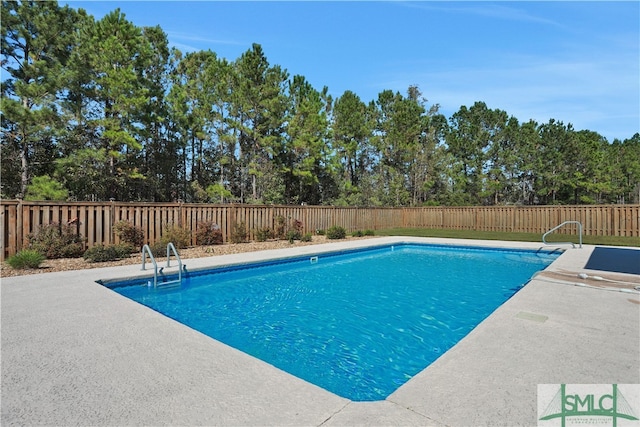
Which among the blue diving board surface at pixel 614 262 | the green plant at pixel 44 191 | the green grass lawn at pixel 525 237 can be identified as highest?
the green plant at pixel 44 191

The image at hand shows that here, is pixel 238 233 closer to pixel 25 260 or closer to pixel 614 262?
pixel 25 260

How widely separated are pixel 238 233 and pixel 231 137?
970 cm

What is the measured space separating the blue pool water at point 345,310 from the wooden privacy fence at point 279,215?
3.79 metres

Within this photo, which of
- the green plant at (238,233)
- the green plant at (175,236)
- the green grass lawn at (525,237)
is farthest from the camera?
the green grass lawn at (525,237)

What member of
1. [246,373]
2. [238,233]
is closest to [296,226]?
[238,233]

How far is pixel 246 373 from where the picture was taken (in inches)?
105

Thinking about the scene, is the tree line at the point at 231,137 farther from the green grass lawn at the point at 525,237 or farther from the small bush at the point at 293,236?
the small bush at the point at 293,236

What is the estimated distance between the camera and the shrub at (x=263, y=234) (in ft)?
43.6

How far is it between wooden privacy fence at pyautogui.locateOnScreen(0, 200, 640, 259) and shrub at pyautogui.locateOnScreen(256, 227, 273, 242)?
230 millimetres

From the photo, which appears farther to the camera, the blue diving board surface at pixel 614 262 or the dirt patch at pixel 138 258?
the dirt patch at pixel 138 258

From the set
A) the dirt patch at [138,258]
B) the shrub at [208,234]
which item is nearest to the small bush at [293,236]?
the dirt patch at [138,258]

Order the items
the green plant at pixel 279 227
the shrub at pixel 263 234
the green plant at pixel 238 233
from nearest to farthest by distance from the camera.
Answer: the green plant at pixel 238 233, the shrub at pixel 263 234, the green plant at pixel 279 227

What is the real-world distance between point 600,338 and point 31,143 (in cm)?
2051

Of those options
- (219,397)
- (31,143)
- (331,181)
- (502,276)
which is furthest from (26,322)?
(331,181)
